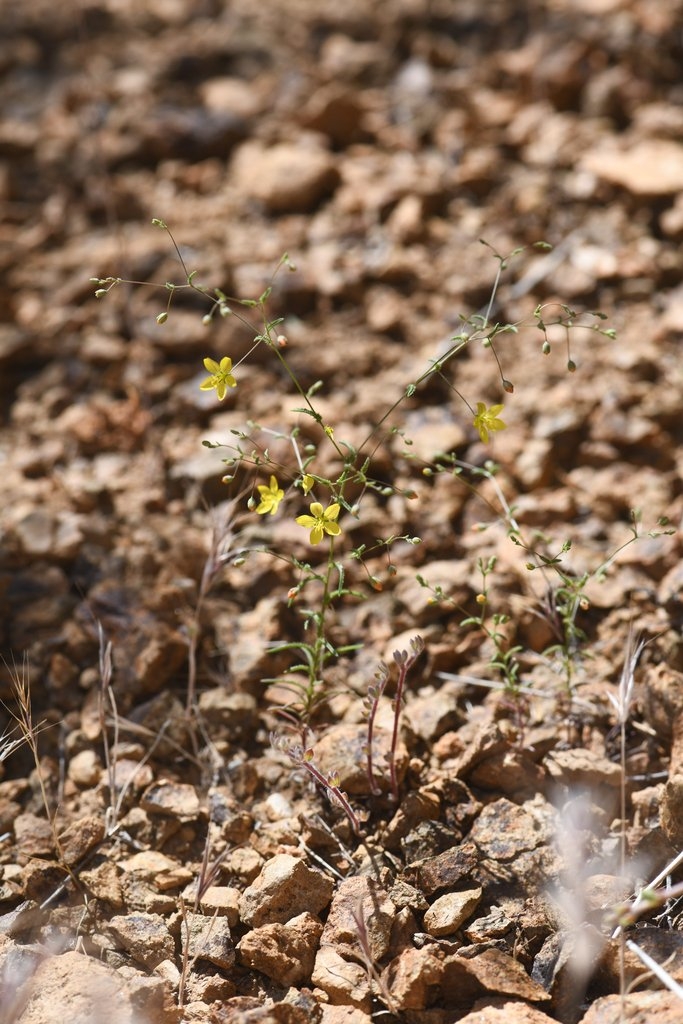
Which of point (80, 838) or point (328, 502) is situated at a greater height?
point (328, 502)

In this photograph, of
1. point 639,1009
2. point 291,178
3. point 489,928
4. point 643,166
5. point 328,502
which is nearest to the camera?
point 639,1009

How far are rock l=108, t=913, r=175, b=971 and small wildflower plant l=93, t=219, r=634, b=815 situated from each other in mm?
516

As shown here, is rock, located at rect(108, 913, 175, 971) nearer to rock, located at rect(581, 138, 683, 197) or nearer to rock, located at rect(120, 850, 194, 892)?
rock, located at rect(120, 850, 194, 892)

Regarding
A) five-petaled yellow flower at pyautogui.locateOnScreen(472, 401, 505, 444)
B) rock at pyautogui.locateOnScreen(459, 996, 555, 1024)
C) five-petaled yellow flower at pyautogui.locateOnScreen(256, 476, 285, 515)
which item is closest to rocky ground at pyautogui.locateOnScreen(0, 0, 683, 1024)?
rock at pyautogui.locateOnScreen(459, 996, 555, 1024)

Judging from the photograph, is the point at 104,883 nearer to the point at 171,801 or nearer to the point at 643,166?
the point at 171,801

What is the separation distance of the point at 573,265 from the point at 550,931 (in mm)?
Answer: 2596

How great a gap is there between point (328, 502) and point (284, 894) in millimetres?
1285

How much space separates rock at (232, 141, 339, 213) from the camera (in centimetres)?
410

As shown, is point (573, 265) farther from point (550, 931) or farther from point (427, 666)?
point (550, 931)

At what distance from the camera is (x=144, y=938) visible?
2.22 m

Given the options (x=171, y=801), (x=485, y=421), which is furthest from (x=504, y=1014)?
(x=485, y=421)

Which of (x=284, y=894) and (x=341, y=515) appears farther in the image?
(x=341, y=515)

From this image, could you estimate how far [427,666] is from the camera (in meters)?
2.81

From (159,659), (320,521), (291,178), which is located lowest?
(159,659)
